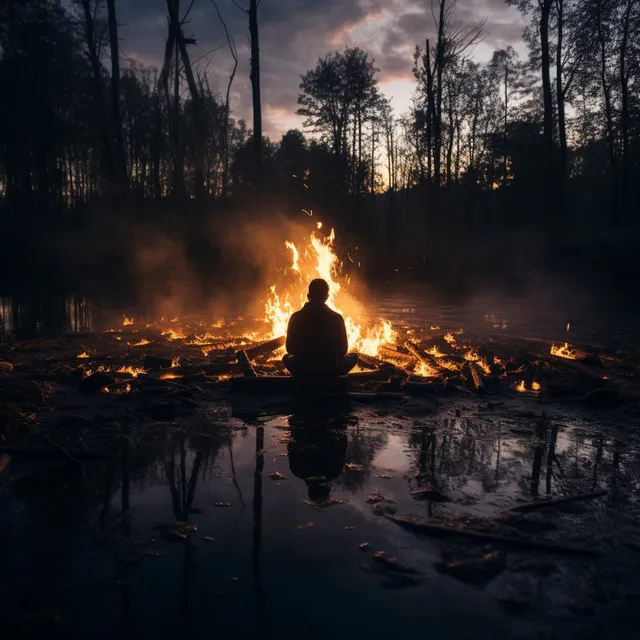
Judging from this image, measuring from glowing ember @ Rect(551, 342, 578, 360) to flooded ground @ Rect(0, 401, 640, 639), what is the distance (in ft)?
15.4

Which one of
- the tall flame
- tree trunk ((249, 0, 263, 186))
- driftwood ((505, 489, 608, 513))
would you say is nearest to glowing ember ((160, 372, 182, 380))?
the tall flame

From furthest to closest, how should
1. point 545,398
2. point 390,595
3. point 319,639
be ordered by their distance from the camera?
1. point 545,398
2. point 390,595
3. point 319,639

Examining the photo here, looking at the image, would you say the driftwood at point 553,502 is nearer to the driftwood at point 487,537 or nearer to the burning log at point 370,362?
the driftwood at point 487,537

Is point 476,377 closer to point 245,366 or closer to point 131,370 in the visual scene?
point 245,366

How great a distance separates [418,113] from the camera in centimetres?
3969

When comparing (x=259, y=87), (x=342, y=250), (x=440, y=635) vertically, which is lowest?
(x=440, y=635)

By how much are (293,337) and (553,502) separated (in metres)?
4.44

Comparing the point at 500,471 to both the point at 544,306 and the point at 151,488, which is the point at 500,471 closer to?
the point at 151,488

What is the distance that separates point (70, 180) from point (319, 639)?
56.4 m

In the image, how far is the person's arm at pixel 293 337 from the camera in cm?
780

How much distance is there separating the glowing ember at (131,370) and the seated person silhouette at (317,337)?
312cm

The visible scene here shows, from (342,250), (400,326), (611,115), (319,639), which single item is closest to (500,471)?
(319,639)

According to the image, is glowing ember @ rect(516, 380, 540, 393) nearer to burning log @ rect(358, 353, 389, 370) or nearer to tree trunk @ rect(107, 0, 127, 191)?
burning log @ rect(358, 353, 389, 370)

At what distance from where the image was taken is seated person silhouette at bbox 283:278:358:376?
25.1 feet
